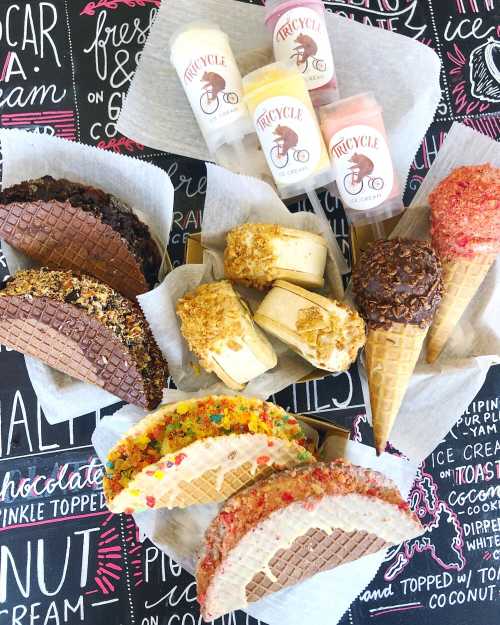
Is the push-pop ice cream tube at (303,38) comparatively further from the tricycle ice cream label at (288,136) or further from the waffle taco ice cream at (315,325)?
the waffle taco ice cream at (315,325)

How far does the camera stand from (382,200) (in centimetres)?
232

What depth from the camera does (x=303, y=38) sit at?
2.28m

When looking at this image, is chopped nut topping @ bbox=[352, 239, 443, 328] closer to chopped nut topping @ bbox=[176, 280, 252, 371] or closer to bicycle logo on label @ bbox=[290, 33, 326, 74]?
chopped nut topping @ bbox=[176, 280, 252, 371]

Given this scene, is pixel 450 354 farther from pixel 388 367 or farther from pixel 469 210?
pixel 469 210

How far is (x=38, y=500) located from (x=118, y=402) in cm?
59

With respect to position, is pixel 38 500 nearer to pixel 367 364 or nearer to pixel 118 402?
pixel 118 402

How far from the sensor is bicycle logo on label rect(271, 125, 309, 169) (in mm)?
2205

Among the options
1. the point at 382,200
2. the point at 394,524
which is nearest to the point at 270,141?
the point at 382,200

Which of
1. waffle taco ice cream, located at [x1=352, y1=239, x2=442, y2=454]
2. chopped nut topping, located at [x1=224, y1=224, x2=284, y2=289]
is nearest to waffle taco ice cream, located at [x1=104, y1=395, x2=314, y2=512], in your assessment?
waffle taco ice cream, located at [x1=352, y1=239, x2=442, y2=454]

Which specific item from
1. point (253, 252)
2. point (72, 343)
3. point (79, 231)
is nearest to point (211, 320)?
point (253, 252)

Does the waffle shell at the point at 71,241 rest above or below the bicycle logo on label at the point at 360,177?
below

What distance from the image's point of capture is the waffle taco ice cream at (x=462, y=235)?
2.16 meters

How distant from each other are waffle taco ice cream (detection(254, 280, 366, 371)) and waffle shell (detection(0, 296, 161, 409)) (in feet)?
1.91

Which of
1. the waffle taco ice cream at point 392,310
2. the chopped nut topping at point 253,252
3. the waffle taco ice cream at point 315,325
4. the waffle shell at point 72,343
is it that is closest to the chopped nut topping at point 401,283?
the waffle taco ice cream at point 392,310
